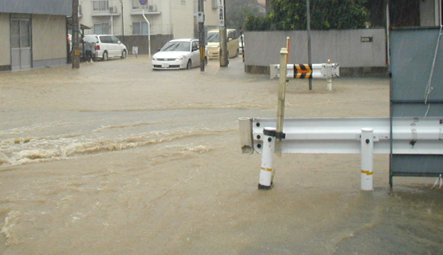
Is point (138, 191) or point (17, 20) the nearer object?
point (138, 191)

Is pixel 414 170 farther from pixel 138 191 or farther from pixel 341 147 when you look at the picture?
pixel 138 191

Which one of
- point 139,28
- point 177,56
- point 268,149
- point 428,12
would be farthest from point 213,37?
point 268,149

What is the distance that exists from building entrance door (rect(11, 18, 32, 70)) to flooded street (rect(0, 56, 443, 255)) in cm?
1352

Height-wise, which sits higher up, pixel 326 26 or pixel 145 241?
pixel 326 26

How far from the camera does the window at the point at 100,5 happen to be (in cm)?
4844

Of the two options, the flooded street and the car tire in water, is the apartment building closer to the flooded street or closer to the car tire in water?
the car tire in water

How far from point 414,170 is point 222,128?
503 centimetres

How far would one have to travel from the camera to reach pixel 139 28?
159 feet

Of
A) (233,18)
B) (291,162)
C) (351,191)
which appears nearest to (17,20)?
(291,162)

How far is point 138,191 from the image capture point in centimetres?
628

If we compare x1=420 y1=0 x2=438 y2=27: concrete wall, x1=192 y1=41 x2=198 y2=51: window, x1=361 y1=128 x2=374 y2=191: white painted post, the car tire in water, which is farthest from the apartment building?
x1=361 y1=128 x2=374 y2=191: white painted post

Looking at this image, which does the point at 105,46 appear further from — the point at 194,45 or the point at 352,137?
the point at 352,137

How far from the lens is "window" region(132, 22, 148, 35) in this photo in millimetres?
48438

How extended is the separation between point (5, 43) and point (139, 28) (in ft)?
83.4
